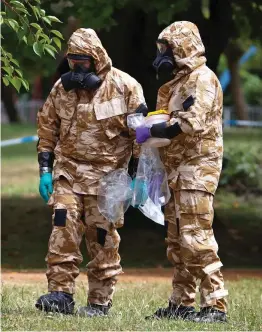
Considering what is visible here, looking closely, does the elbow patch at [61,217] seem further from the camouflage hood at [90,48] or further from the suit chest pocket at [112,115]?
the camouflage hood at [90,48]

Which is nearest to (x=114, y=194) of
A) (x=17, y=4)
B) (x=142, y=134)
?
(x=142, y=134)

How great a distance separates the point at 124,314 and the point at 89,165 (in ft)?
3.65

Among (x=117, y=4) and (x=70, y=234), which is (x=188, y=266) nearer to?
(x=70, y=234)

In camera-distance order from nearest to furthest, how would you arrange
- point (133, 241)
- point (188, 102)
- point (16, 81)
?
1. point (188, 102)
2. point (16, 81)
3. point (133, 241)

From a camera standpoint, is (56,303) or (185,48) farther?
(56,303)

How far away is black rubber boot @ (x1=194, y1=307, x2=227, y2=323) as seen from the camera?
7.91m

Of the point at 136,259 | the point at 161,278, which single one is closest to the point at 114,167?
the point at 161,278

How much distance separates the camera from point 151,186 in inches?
322

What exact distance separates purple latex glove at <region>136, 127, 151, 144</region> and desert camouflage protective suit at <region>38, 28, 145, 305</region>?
1.21 ft

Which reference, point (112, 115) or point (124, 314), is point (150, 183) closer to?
point (112, 115)

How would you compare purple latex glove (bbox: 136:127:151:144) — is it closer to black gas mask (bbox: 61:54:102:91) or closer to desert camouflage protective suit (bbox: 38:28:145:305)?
desert camouflage protective suit (bbox: 38:28:145:305)

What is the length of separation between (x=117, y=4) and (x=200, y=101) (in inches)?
230

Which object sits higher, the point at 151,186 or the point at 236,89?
the point at 151,186

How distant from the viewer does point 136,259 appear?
1490 cm
